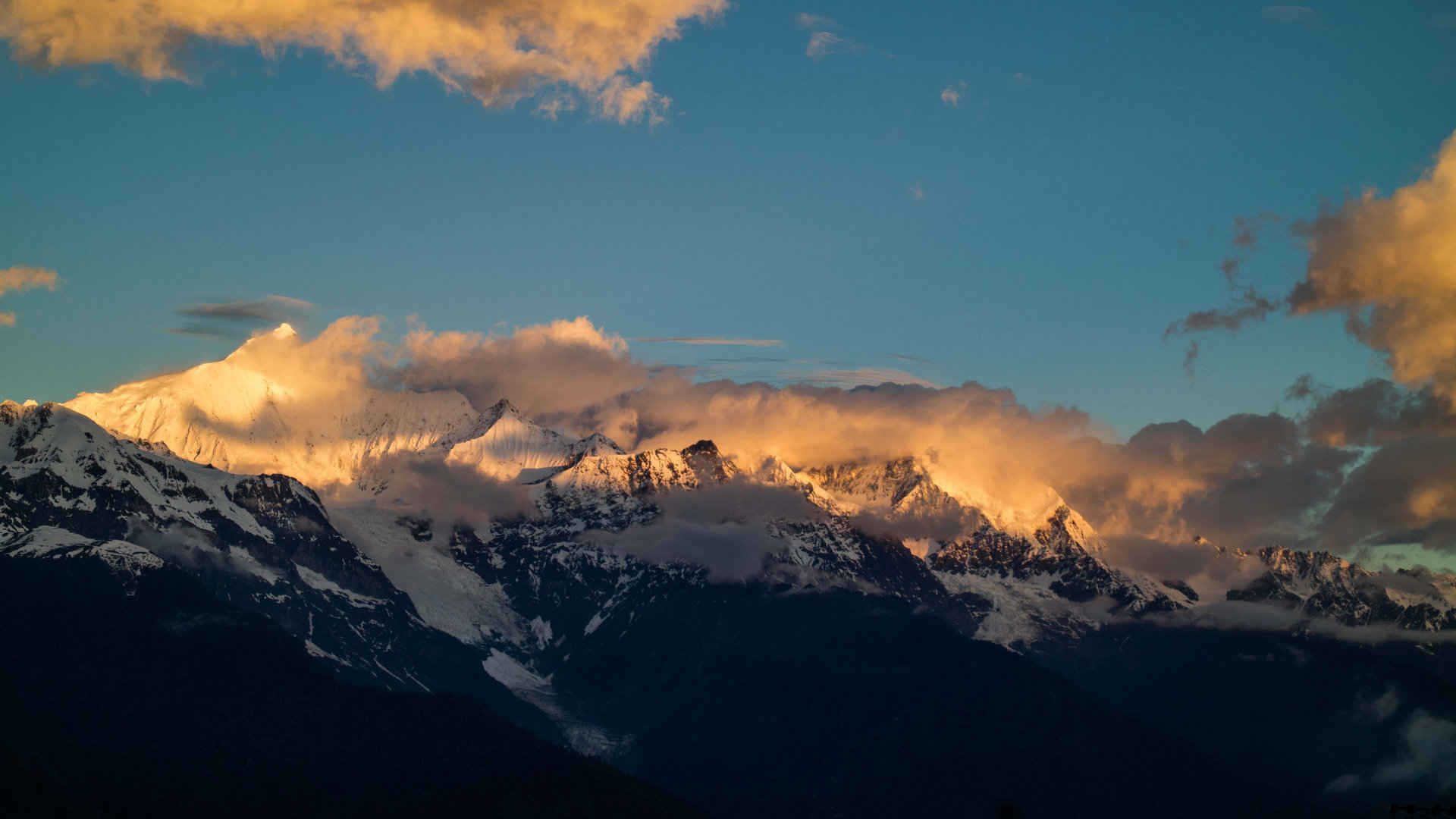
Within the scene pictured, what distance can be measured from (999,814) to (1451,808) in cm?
4761

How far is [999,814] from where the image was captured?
16388 centimetres

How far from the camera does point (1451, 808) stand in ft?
559
